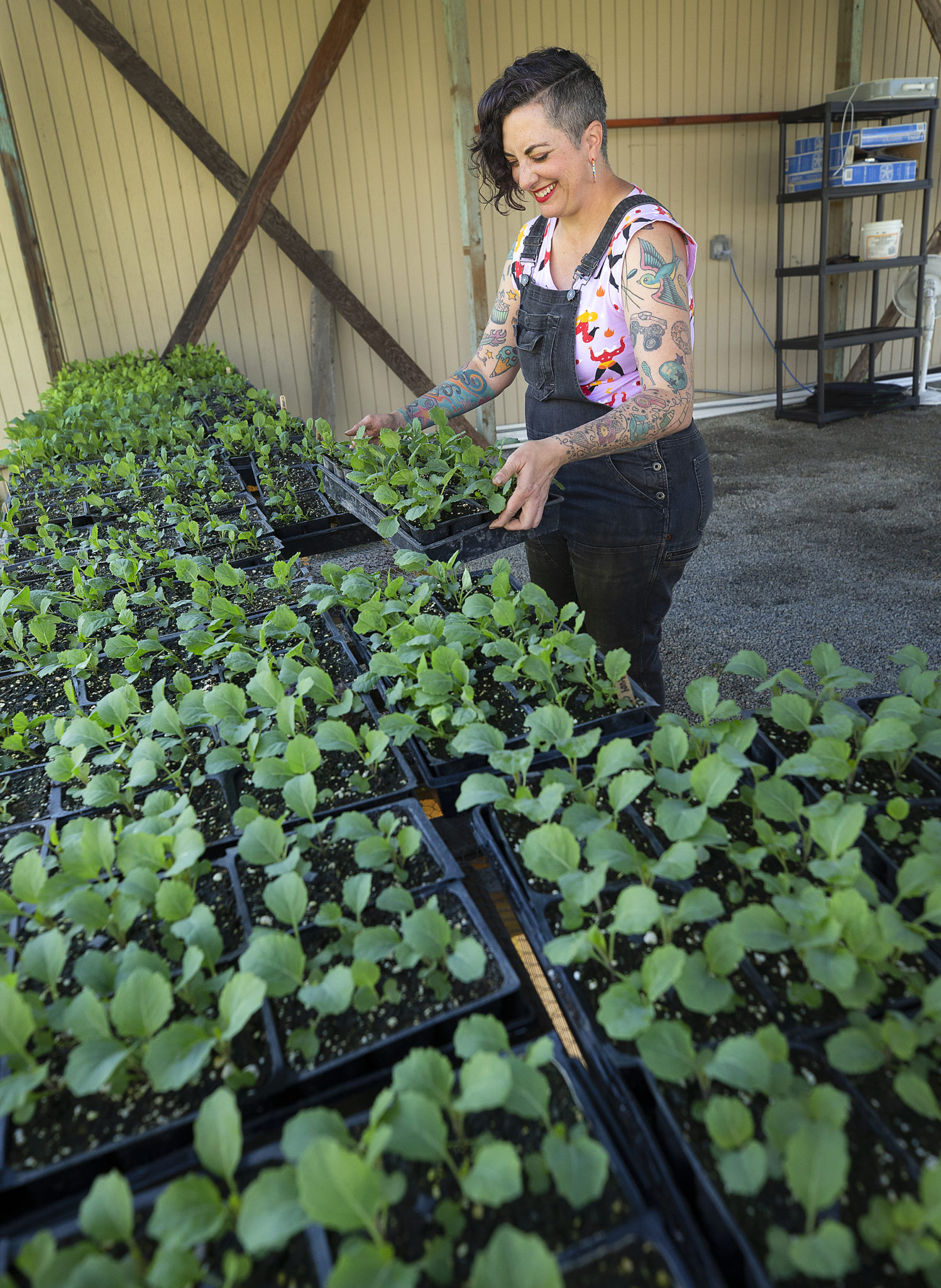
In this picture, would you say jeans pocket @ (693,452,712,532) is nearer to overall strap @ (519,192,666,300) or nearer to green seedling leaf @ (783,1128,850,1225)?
overall strap @ (519,192,666,300)

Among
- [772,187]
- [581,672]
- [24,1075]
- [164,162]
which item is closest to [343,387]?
[164,162]

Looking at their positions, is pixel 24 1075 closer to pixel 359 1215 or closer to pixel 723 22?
pixel 359 1215

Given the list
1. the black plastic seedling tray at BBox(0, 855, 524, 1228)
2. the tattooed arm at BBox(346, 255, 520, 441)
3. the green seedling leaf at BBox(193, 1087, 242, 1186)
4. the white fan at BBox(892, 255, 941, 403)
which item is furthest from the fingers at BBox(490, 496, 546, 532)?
the white fan at BBox(892, 255, 941, 403)

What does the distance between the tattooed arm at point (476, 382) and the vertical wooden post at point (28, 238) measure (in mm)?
3743

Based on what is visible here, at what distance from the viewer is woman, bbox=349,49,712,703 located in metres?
1.53

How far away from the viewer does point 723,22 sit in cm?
612

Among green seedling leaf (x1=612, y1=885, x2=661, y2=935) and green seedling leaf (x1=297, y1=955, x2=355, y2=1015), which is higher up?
green seedling leaf (x1=612, y1=885, x2=661, y2=935)

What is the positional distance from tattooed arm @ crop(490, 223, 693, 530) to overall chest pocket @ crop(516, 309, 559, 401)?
25 cm

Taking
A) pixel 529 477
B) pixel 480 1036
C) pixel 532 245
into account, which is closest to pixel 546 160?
pixel 532 245

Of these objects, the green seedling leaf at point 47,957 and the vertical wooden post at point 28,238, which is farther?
the vertical wooden post at point 28,238

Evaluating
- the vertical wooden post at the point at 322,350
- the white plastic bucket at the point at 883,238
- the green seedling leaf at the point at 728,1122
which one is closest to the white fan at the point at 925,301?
the white plastic bucket at the point at 883,238

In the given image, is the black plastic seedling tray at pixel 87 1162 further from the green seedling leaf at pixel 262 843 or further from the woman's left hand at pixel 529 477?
the woman's left hand at pixel 529 477

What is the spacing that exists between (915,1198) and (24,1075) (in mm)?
635

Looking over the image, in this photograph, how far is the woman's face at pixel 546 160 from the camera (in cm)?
153
